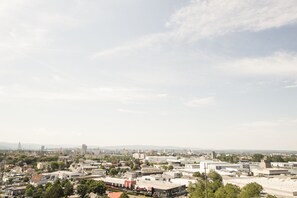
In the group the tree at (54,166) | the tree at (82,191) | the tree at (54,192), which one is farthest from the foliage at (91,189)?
the tree at (54,166)

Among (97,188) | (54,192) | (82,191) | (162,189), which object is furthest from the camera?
(162,189)

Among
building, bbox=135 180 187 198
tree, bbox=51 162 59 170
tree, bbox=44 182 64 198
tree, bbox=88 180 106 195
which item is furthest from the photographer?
tree, bbox=51 162 59 170

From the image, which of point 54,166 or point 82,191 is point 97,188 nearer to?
point 82,191

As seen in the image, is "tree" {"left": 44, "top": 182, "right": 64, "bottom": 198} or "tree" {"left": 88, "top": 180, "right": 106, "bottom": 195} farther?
"tree" {"left": 88, "top": 180, "right": 106, "bottom": 195}

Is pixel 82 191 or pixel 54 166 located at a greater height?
pixel 82 191

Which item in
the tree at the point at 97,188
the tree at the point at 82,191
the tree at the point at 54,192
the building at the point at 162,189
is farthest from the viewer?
the building at the point at 162,189

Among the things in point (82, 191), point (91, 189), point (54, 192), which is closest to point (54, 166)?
point (82, 191)

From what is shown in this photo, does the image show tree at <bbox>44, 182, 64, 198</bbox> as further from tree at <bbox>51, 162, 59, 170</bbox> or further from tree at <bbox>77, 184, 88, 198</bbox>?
tree at <bbox>51, 162, 59, 170</bbox>

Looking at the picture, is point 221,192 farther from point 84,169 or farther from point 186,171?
point 84,169

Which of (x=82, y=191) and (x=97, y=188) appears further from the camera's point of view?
(x=97, y=188)

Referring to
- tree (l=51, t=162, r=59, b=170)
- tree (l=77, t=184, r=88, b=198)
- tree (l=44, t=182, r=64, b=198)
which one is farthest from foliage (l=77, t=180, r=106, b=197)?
tree (l=51, t=162, r=59, b=170)

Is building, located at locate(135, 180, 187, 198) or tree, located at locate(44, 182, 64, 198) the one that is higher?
tree, located at locate(44, 182, 64, 198)

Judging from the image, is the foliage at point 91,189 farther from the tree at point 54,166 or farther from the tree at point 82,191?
the tree at point 54,166
